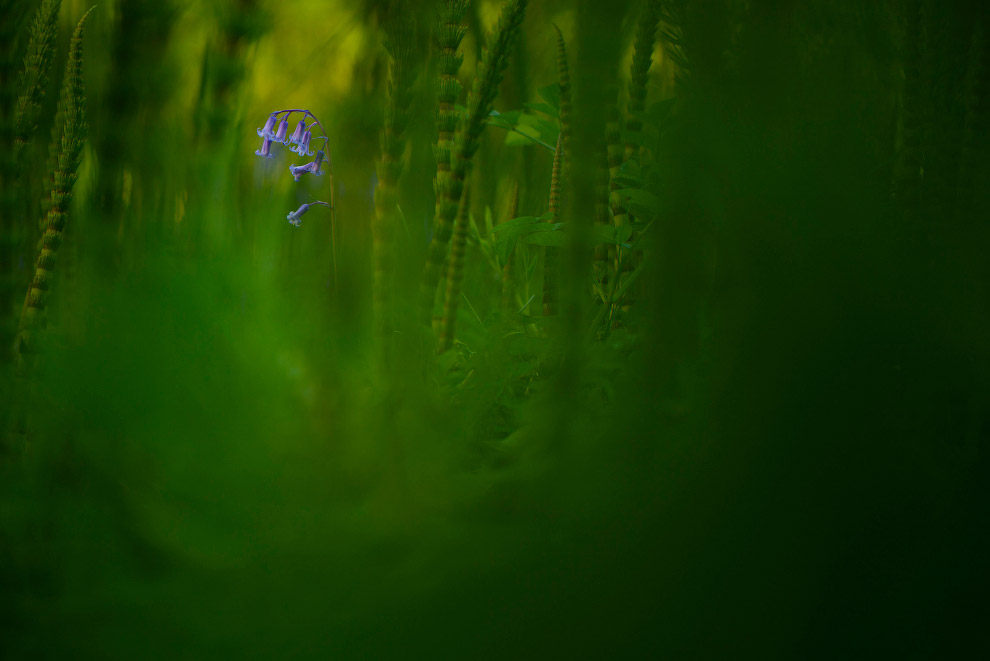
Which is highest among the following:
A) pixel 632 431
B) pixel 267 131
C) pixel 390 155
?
pixel 267 131

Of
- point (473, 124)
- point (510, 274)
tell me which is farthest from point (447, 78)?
point (510, 274)

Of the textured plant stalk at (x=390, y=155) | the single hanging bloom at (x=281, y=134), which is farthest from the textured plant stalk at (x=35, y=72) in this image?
the single hanging bloom at (x=281, y=134)

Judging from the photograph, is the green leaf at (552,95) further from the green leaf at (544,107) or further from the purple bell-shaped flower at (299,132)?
the purple bell-shaped flower at (299,132)

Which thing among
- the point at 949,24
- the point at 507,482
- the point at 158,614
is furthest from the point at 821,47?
the point at 158,614

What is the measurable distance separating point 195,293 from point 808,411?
0.22 metres

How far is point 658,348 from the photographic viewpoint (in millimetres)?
194

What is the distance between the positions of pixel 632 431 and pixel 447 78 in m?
0.20

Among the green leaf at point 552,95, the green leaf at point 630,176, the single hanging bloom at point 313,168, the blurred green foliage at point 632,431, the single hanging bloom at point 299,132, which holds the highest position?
the green leaf at point 552,95

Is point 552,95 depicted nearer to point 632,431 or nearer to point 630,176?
point 630,176

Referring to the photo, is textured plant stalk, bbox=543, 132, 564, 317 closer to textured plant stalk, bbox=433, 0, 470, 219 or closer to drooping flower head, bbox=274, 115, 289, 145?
textured plant stalk, bbox=433, 0, 470, 219

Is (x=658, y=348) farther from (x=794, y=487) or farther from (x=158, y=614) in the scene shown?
(x=158, y=614)

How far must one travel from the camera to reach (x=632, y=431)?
192 mm

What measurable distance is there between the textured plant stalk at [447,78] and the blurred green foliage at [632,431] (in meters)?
0.02

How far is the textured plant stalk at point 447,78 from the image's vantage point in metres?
0.28
